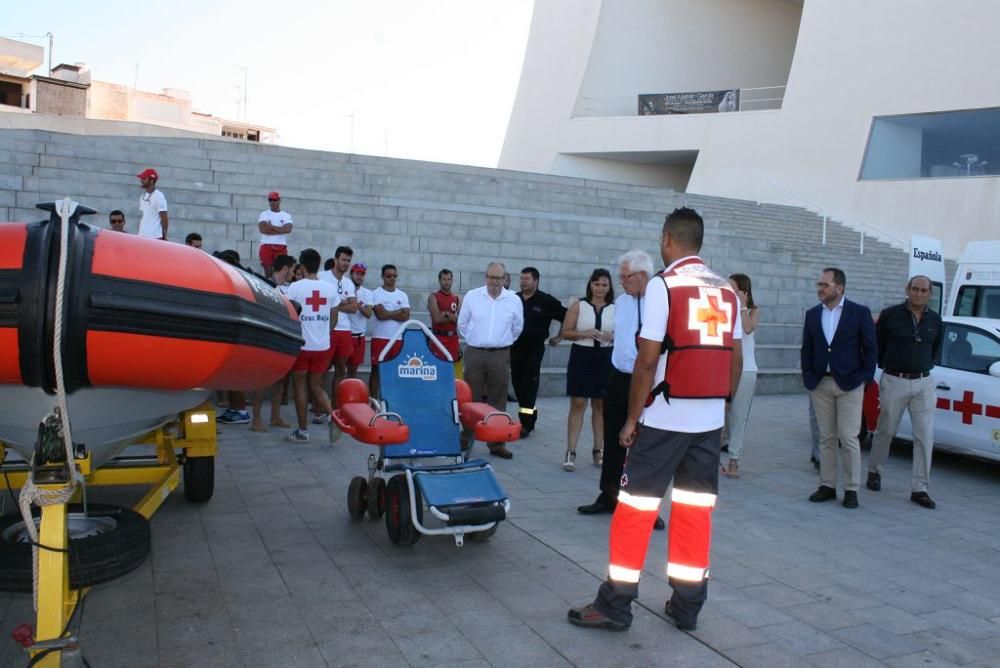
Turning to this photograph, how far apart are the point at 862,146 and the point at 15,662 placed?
72.9 feet

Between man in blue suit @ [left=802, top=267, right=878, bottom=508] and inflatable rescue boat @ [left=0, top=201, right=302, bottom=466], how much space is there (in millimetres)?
4076

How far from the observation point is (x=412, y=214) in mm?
12422

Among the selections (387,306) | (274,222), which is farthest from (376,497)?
(274,222)

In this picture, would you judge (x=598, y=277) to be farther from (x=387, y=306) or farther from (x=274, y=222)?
(x=274, y=222)

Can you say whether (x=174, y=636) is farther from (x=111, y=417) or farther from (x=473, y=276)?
(x=473, y=276)

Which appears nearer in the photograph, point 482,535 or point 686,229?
point 686,229

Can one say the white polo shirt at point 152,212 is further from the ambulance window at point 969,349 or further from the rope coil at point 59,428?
the ambulance window at point 969,349

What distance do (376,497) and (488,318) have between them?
8.18 feet

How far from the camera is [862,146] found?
21.2 m

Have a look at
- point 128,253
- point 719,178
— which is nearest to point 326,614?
point 128,253

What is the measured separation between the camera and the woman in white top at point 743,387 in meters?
6.56

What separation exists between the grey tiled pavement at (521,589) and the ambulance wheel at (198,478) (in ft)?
0.30

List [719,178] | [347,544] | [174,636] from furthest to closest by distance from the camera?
[719,178], [347,544], [174,636]

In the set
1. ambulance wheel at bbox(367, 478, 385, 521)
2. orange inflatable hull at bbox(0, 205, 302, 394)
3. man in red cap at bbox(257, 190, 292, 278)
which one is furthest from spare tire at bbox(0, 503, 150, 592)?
man in red cap at bbox(257, 190, 292, 278)
